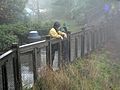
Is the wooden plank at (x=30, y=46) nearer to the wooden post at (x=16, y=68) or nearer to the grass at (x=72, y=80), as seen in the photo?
the wooden post at (x=16, y=68)

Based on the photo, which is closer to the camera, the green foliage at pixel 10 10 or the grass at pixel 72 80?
the grass at pixel 72 80

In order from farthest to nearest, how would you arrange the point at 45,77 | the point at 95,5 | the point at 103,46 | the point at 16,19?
the point at 95,5 → the point at 16,19 → the point at 103,46 → the point at 45,77

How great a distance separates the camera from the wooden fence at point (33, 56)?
5.53 metres

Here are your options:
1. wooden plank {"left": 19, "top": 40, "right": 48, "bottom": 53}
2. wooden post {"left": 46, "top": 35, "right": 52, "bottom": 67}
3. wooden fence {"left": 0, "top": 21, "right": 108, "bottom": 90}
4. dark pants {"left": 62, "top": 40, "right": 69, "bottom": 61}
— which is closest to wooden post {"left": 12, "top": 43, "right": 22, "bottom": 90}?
wooden fence {"left": 0, "top": 21, "right": 108, "bottom": 90}

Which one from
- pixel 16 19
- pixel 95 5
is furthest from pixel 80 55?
pixel 95 5

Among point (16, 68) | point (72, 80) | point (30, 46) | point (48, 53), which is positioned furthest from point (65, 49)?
point (16, 68)

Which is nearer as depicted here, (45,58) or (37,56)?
(37,56)

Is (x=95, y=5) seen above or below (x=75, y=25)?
above

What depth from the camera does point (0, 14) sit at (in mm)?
19734

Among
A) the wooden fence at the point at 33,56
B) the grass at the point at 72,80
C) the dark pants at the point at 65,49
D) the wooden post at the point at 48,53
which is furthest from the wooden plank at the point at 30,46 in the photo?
the dark pants at the point at 65,49

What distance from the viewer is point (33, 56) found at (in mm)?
7066

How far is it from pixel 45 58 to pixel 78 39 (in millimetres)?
4136

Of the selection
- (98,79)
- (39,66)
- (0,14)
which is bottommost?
(98,79)

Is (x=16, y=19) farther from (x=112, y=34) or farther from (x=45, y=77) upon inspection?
(x=45, y=77)
